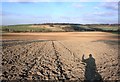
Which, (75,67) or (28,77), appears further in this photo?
(75,67)

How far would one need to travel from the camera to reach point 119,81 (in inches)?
438

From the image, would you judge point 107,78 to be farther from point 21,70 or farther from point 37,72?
point 21,70

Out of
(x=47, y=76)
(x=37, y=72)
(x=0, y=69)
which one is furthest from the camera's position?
(x=0, y=69)

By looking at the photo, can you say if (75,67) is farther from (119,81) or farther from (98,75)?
(119,81)

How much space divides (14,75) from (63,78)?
258cm

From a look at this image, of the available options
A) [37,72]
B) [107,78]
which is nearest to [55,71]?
[37,72]

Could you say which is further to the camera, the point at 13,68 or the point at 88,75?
the point at 13,68

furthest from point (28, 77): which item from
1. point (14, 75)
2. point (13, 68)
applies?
point (13, 68)

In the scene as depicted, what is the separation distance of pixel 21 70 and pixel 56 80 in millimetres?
3055

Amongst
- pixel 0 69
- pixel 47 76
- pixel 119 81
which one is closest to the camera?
pixel 119 81

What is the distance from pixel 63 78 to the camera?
11.7 meters

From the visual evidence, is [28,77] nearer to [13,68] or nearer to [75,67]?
→ [13,68]

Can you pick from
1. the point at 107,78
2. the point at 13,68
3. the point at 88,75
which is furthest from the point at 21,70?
the point at 107,78

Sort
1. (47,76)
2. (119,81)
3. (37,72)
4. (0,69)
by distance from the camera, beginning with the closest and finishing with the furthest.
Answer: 1. (119,81)
2. (47,76)
3. (37,72)
4. (0,69)
